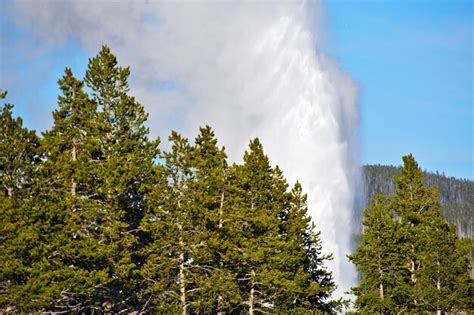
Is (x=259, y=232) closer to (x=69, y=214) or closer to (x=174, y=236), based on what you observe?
(x=174, y=236)

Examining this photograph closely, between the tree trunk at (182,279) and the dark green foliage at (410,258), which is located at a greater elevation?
the dark green foliage at (410,258)

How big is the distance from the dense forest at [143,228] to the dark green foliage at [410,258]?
0.16 meters

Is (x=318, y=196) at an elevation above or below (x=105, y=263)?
above

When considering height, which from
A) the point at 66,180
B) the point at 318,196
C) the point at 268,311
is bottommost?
the point at 268,311

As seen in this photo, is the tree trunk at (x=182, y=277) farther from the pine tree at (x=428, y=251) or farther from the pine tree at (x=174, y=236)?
the pine tree at (x=428, y=251)

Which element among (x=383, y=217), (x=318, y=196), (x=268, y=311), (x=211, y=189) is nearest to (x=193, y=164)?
(x=211, y=189)

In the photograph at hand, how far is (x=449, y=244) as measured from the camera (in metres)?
58.0

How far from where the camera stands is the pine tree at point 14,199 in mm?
36562

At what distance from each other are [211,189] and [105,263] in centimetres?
838

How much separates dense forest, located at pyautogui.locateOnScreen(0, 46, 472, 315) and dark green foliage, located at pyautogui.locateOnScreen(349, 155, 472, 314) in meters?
0.16

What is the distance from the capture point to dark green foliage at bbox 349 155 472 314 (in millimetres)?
55062

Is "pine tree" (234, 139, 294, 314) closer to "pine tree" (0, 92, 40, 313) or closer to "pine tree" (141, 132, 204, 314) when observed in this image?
"pine tree" (141, 132, 204, 314)

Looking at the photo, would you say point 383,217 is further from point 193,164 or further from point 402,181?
point 193,164

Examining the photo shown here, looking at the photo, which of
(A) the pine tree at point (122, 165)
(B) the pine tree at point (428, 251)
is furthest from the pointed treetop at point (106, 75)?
(B) the pine tree at point (428, 251)
